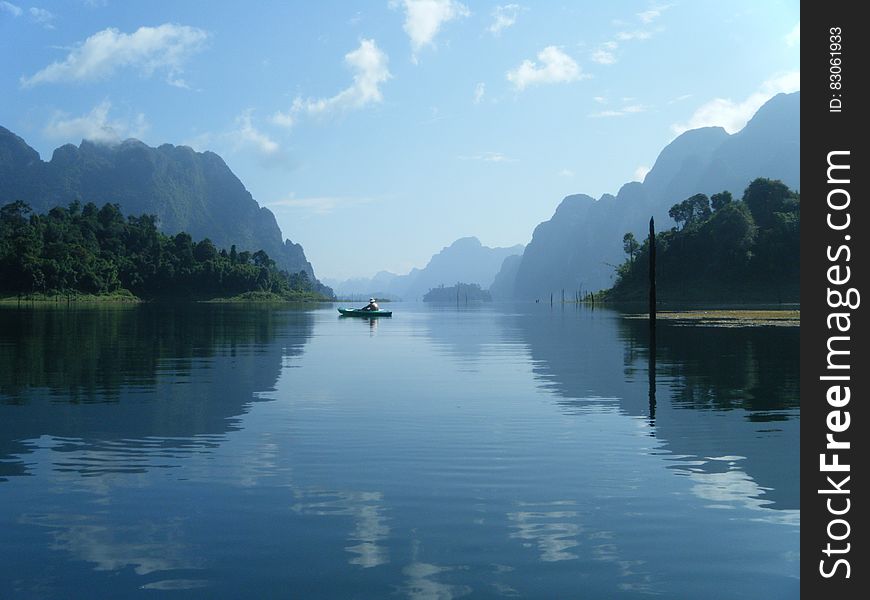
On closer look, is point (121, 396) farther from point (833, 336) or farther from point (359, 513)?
point (833, 336)

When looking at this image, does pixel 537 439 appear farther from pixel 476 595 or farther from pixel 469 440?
pixel 476 595

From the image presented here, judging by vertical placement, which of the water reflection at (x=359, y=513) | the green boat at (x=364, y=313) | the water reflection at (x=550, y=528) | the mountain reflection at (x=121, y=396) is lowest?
the water reflection at (x=550, y=528)

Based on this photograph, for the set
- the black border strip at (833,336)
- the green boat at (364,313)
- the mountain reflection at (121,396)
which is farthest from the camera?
the green boat at (364,313)

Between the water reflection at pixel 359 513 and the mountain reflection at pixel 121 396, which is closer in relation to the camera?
the water reflection at pixel 359 513

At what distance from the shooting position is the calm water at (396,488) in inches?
466

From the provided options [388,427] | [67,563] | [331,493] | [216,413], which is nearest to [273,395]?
[216,413]

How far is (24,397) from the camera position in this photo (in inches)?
1214

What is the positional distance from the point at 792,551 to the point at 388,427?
1437 cm

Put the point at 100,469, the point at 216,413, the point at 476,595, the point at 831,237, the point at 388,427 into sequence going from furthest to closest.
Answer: the point at 216,413 < the point at 388,427 < the point at 100,469 < the point at 831,237 < the point at 476,595

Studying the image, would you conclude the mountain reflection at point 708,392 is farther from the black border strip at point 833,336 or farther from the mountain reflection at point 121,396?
the mountain reflection at point 121,396

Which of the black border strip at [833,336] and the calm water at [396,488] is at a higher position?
the black border strip at [833,336]

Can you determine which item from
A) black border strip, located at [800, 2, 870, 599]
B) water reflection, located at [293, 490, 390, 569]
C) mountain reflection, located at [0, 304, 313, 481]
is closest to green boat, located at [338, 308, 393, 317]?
mountain reflection, located at [0, 304, 313, 481]

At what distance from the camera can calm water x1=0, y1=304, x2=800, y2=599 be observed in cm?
1184

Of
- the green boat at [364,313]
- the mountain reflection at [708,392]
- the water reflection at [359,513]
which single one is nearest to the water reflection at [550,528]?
the water reflection at [359,513]
